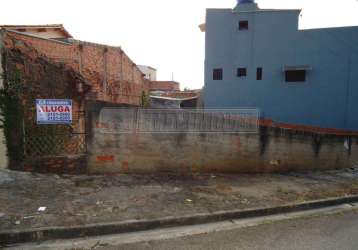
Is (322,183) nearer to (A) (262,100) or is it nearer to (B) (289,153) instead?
(B) (289,153)

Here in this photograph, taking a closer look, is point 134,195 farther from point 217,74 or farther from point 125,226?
point 217,74

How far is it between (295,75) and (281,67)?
1.02m

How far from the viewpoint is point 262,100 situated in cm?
1590

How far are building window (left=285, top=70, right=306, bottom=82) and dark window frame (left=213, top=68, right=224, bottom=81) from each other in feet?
13.5

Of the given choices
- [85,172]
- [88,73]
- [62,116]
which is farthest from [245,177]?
[88,73]

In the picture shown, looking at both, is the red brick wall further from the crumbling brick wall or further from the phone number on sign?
the phone number on sign

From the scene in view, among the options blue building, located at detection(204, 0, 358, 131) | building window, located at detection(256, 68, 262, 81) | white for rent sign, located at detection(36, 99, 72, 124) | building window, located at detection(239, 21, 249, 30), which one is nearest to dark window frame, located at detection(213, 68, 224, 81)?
blue building, located at detection(204, 0, 358, 131)

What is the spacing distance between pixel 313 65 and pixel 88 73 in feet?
42.9

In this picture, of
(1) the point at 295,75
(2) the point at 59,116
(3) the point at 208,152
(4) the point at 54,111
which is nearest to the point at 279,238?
(3) the point at 208,152

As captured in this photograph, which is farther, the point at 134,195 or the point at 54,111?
the point at 54,111

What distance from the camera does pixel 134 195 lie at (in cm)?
486

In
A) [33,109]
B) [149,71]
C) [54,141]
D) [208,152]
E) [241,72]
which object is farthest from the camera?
[149,71]

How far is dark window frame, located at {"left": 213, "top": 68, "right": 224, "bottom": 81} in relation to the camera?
651 inches

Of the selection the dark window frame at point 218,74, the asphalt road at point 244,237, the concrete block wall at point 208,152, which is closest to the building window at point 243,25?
the dark window frame at point 218,74
